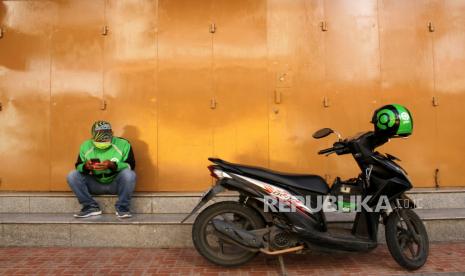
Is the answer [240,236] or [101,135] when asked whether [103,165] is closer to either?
[101,135]

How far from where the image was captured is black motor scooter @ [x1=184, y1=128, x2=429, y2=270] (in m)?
3.80

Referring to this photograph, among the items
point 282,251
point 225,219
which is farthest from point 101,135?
point 282,251

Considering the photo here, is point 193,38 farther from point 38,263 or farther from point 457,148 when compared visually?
point 457,148

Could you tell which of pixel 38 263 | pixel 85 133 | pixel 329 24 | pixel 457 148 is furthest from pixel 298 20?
pixel 38 263

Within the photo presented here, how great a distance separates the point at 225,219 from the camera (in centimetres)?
390

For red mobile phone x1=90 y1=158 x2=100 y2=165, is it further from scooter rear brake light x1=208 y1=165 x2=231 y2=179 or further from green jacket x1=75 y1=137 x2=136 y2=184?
scooter rear brake light x1=208 y1=165 x2=231 y2=179

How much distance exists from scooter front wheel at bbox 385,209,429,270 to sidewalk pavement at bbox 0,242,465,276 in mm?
123

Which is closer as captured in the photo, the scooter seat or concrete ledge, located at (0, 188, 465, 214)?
the scooter seat

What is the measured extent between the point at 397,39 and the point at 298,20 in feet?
4.82

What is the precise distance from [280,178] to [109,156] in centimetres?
237

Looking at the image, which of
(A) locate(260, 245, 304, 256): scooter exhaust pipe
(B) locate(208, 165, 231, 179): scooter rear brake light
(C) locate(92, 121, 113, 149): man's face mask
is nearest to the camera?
(A) locate(260, 245, 304, 256): scooter exhaust pipe

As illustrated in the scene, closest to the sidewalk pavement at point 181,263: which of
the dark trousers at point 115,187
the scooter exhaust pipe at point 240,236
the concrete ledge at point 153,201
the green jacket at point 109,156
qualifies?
the scooter exhaust pipe at point 240,236

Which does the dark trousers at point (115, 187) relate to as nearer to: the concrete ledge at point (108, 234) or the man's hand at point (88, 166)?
the man's hand at point (88, 166)

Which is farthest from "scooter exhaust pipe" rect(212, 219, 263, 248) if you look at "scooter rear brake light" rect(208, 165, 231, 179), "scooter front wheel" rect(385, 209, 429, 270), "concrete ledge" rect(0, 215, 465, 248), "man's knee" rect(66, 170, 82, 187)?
"man's knee" rect(66, 170, 82, 187)
